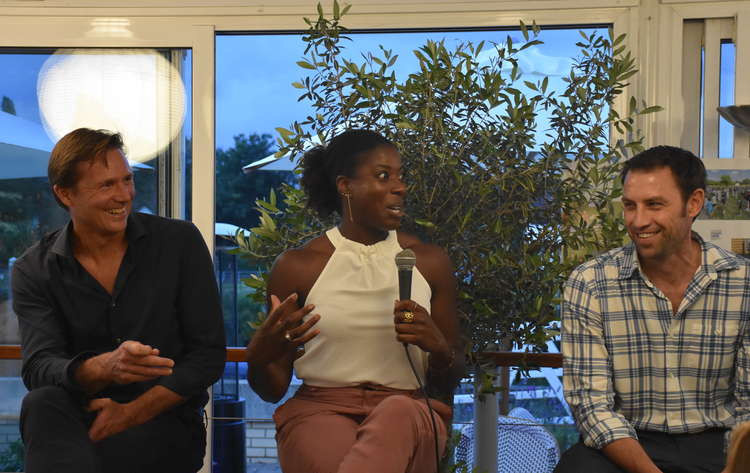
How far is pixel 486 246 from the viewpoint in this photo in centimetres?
276

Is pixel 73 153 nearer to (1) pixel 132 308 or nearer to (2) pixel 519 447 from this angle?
(1) pixel 132 308

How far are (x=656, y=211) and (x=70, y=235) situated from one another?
169 cm

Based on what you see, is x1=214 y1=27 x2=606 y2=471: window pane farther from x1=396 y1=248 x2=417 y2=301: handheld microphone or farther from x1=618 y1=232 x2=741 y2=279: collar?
x1=396 y1=248 x2=417 y2=301: handheld microphone

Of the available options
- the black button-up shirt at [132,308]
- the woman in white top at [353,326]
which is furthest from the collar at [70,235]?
the woman in white top at [353,326]

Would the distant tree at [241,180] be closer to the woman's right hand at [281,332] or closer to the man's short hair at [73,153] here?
the man's short hair at [73,153]

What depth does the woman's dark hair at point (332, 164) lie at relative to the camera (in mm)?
2439

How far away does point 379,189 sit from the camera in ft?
7.80

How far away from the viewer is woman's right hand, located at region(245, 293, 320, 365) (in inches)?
84.5

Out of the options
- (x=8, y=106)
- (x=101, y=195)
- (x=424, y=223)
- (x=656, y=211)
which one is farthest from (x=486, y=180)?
(x=8, y=106)

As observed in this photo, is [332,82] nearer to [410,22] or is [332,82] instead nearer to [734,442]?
[410,22]

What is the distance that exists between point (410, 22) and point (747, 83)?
1431 mm

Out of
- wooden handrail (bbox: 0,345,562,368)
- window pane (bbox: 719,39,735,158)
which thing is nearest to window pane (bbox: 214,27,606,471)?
window pane (bbox: 719,39,735,158)

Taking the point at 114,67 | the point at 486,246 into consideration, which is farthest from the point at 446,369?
the point at 114,67

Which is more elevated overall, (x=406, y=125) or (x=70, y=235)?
(x=406, y=125)
